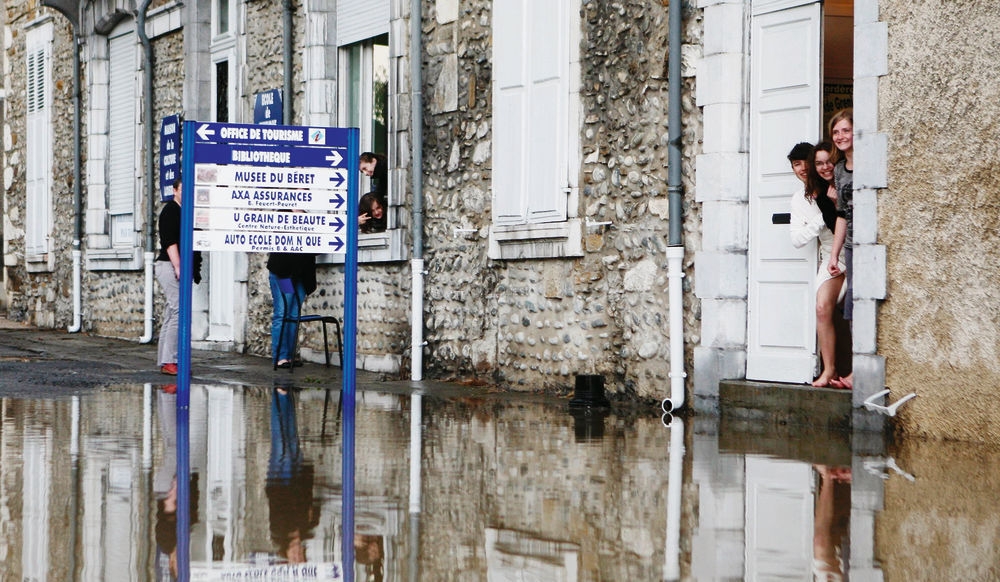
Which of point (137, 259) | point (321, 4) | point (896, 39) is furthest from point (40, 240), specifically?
point (896, 39)

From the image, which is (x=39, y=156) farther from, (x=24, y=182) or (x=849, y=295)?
(x=849, y=295)

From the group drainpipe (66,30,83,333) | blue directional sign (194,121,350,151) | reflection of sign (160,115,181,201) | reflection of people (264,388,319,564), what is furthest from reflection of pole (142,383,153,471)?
drainpipe (66,30,83,333)

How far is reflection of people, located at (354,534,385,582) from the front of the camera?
170 inches

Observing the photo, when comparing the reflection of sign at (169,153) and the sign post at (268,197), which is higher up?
the reflection of sign at (169,153)

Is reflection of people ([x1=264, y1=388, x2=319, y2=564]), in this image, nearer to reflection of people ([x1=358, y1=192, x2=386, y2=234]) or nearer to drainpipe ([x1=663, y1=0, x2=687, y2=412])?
drainpipe ([x1=663, y1=0, x2=687, y2=412])

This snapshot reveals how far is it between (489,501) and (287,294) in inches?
301

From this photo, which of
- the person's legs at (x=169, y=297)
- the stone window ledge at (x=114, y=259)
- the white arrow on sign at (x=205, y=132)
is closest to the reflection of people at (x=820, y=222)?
the white arrow on sign at (x=205, y=132)

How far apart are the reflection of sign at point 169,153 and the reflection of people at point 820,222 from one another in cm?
876

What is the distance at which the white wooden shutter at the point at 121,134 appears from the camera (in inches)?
725

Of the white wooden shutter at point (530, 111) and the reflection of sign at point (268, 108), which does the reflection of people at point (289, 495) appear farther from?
the reflection of sign at point (268, 108)

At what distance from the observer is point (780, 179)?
9406 millimetres

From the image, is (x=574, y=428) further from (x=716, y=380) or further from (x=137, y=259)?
(x=137, y=259)

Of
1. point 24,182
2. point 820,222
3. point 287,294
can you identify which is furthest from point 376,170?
point 24,182

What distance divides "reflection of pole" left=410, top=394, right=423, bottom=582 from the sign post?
19.2 inches
